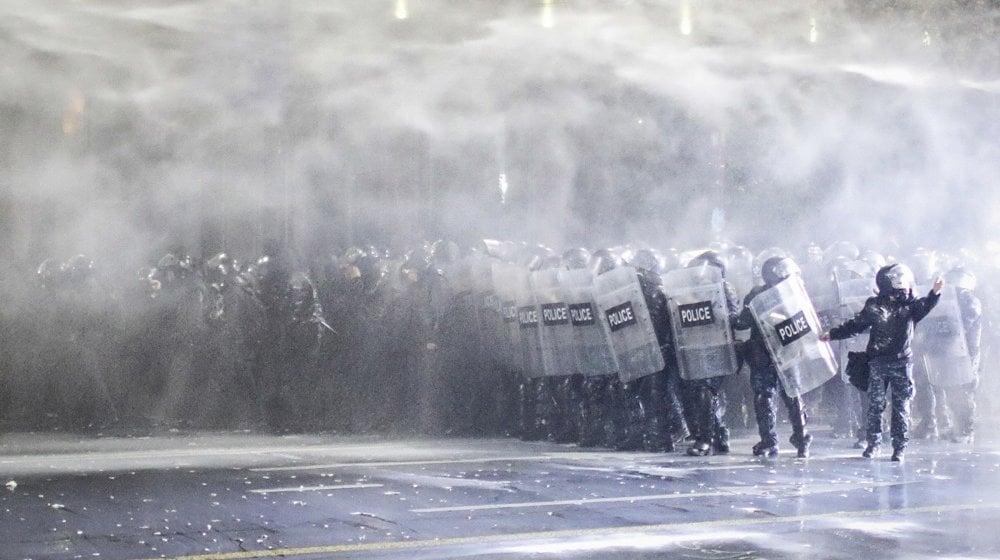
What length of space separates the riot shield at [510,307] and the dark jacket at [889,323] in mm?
3388

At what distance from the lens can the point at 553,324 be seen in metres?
13.0

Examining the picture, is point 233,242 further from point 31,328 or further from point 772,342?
point 772,342

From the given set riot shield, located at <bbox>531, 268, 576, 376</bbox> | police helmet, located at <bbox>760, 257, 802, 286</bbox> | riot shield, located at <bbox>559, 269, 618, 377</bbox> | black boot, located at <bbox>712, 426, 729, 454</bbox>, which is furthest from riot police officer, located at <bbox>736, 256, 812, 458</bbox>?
riot shield, located at <bbox>531, 268, 576, 376</bbox>

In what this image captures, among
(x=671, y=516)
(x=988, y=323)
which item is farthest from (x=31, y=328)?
(x=988, y=323)

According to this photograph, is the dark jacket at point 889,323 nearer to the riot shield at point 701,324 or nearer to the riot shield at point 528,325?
the riot shield at point 701,324

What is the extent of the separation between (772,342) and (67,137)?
8.09 meters

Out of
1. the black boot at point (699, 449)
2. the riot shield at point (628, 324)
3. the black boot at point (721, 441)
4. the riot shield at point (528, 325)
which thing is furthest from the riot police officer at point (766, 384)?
the riot shield at point (528, 325)

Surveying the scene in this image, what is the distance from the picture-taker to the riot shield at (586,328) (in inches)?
496

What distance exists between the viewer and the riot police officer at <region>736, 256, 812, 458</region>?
11.8 m

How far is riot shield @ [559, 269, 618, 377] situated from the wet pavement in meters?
0.95

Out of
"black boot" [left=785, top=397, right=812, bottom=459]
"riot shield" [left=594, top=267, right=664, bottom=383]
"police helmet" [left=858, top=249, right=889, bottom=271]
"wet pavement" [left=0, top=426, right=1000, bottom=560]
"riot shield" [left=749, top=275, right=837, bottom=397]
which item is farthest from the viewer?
"police helmet" [left=858, top=249, right=889, bottom=271]

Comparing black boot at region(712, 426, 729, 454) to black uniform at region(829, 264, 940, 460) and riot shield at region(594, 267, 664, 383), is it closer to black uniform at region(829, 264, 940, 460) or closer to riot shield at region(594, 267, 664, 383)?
riot shield at region(594, 267, 664, 383)

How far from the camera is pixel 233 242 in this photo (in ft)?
58.1

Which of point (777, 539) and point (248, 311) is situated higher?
point (248, 311)
